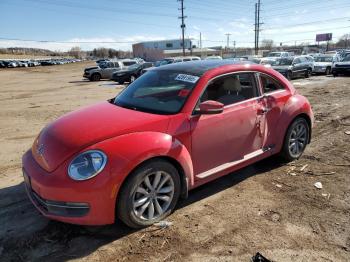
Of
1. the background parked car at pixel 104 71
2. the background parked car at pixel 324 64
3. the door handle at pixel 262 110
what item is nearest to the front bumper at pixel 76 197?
the door handle at pixel 262 110

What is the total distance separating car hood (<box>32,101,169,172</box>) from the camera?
342cm

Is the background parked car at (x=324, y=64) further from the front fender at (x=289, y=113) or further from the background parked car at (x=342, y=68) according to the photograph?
the front fender at (x=289, y=113)

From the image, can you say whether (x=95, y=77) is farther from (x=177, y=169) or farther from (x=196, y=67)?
(x=177, y=169)

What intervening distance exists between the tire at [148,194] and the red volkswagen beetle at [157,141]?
0.01 metres

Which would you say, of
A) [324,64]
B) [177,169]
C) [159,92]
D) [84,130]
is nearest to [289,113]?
[159,92]

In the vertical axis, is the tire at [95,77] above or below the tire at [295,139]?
below

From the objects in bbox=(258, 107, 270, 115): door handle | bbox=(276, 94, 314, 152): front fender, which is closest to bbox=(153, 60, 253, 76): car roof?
bbox=(258, 107, 270, 115): door handle

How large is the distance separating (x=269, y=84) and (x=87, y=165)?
2988mm

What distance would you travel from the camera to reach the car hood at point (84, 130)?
342 centimetres

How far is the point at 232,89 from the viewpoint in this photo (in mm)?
4508

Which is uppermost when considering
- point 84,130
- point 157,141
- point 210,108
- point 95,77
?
point 210,108

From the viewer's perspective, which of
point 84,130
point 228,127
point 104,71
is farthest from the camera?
point 104,71

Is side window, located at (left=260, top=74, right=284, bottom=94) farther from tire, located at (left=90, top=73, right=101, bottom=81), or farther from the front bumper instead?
tire, located at (left=90, top=73, right=101, bottom=81)

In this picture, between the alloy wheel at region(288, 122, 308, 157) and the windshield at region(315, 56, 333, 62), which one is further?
the windshield at region(315, 56, 333, 62)
